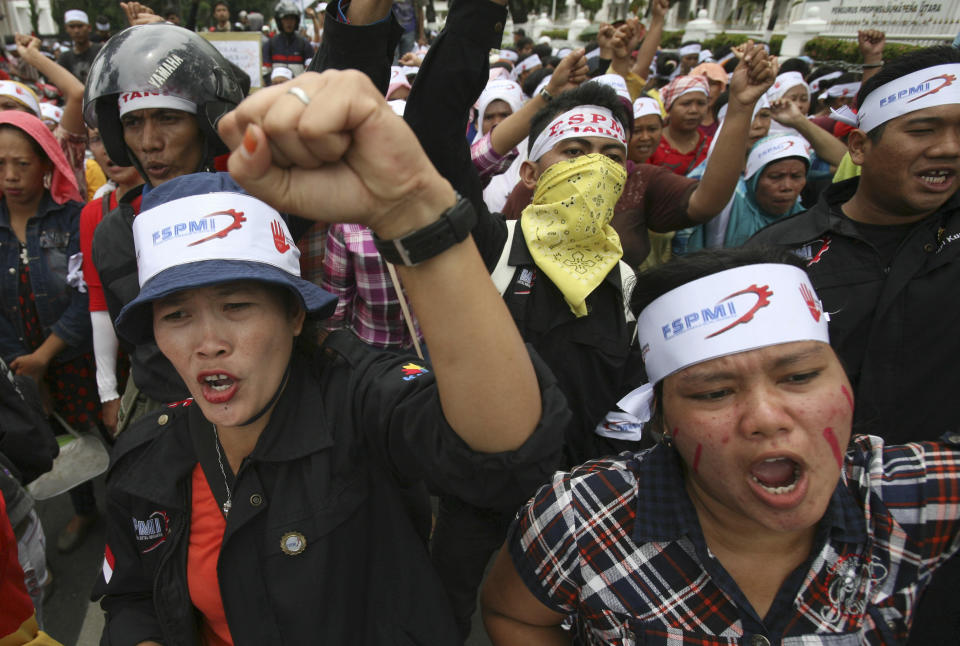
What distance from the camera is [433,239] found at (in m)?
0.93

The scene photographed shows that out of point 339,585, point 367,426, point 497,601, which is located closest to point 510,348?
point 367,426

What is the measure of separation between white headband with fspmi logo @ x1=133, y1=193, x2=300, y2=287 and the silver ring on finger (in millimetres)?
618

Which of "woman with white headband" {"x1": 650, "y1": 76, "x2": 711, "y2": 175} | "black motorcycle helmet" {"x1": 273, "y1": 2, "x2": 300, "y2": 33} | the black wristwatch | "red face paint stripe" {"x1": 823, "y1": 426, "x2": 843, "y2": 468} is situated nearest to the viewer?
the black wristwatch

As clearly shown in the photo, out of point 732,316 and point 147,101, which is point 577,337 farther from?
point 147,101

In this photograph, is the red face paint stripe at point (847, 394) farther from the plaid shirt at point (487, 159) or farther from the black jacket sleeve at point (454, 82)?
the plaid shirt at point (487, 159)

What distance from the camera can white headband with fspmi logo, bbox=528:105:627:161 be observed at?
2.49 meters

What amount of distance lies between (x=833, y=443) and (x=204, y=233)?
4.96 ft

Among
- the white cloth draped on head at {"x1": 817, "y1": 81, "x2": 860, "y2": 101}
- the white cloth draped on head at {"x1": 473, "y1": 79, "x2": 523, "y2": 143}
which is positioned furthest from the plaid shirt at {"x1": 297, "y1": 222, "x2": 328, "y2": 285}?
the white cloth draped on head at {"x1": 817, "y1": 81, "x2": 860, "y2": 101}

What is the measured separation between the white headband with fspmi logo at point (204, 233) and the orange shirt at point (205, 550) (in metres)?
0.56

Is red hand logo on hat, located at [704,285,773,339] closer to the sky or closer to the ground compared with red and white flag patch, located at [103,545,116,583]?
closer to the sky

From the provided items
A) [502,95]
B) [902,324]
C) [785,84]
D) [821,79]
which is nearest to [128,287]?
[902,324]

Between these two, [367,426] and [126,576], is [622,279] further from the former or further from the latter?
[126,576]

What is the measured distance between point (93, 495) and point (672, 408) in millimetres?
3474

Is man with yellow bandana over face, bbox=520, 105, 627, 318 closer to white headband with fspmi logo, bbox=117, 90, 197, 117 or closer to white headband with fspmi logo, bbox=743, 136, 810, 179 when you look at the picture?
white headband with fspmi logo, bbox=117, 90, 197, 117
